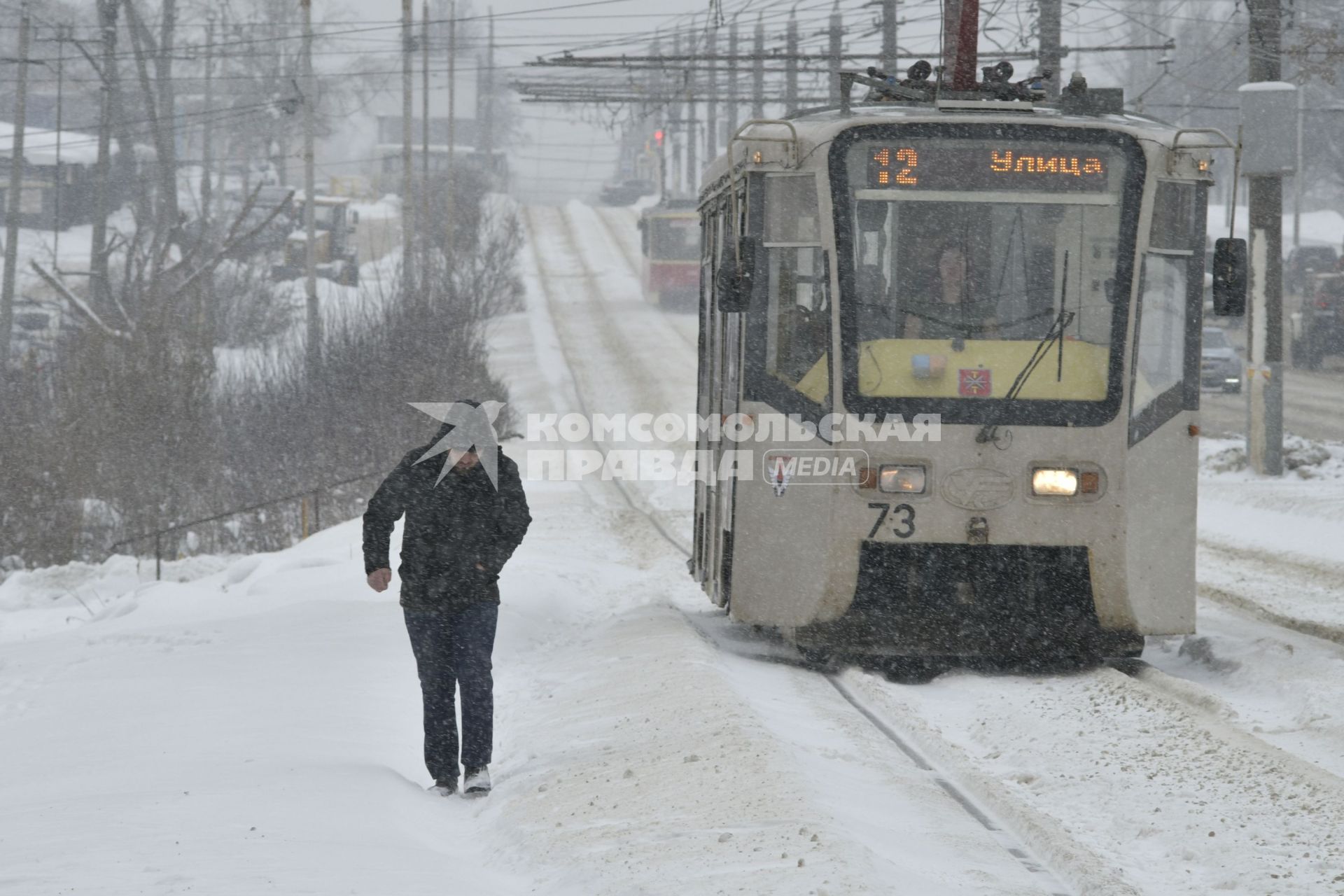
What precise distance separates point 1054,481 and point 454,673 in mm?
3800

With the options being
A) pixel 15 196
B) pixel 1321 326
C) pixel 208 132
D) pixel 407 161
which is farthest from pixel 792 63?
pixel 208 132

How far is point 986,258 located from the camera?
31.6ft

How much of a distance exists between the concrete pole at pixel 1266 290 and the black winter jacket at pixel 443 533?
53.2 ft

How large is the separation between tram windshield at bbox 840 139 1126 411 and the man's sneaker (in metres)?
3.48

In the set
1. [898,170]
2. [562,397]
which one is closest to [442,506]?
[898,170]

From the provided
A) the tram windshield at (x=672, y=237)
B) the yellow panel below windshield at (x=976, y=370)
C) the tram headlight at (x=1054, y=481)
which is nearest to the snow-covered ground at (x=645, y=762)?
the tram headlight at (x=1054, y=481)

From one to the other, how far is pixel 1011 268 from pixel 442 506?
391 centimetres

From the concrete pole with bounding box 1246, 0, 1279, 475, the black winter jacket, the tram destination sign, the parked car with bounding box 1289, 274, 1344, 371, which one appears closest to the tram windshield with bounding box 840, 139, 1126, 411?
the tram destination sign

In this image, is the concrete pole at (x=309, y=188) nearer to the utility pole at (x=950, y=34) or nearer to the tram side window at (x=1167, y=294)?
the utility pole at (x=950, y=34)

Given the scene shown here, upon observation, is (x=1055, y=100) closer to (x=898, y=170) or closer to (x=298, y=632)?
(x=898, y=170)

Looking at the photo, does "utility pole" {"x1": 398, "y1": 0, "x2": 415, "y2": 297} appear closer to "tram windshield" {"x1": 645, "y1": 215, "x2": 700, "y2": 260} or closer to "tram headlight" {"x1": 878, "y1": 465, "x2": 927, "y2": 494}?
"tram windshield" {"x1": 645, "y1": 215, "x2": 700, "y2": 260}

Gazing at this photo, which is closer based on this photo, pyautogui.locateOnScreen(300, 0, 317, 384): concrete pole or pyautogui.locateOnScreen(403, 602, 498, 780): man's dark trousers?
pyautogui.locateOnScreen(403, 602, 498, 780): man's dark trousers

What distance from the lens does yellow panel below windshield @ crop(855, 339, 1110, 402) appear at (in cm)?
956

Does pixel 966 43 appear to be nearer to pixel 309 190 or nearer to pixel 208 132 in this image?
pixel 309 190
